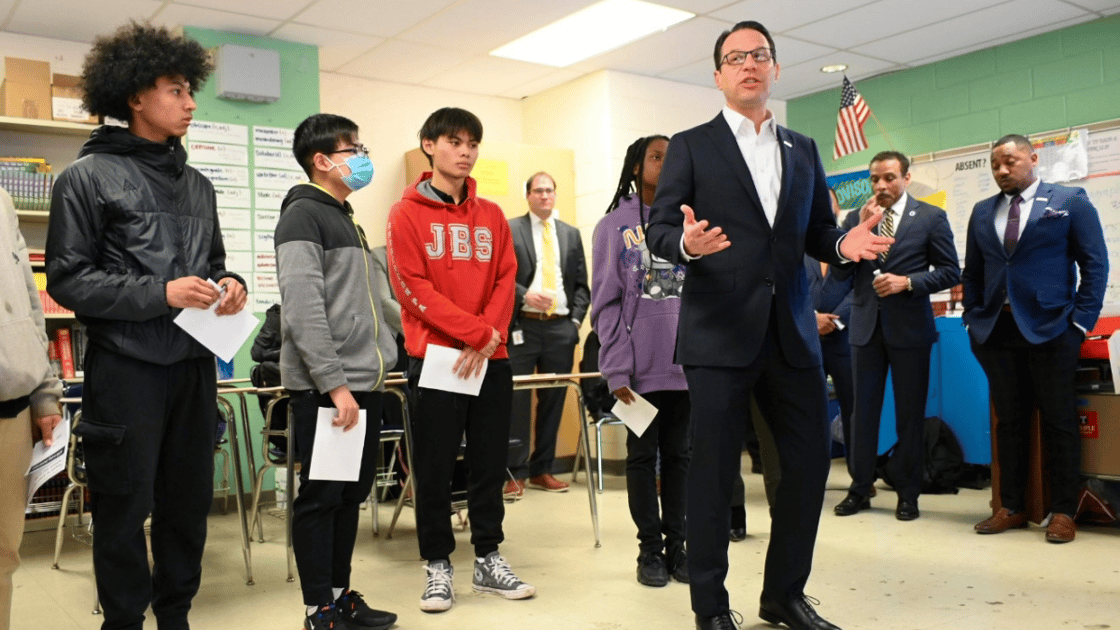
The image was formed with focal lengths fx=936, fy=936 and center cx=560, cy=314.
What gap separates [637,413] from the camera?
119 inches

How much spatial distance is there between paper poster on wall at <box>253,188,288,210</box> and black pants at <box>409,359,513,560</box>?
120 inches

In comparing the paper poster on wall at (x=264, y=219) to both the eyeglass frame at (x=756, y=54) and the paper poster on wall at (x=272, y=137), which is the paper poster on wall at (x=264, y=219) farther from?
the eyeglass frame at (x=756, y=54)

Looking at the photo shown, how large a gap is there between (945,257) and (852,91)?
2.40 metres

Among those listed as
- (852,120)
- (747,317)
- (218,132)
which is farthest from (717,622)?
(852,120)

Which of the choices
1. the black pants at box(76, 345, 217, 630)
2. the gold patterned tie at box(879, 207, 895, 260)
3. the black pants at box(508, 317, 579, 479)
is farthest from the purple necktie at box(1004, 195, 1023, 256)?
the black pants at box(76, 345, 217, 630)

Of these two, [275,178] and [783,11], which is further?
[275,178]

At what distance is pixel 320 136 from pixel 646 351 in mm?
1205

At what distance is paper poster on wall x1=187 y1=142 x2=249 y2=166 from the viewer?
17.6 feet

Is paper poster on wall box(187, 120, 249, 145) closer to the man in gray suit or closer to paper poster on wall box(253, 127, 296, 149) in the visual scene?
paper poster on wall box(253, 127, 296, 149)

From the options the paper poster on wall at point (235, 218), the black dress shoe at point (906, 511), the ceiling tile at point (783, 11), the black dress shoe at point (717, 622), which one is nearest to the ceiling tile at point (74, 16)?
the paper poster on wall at point (235, 218)

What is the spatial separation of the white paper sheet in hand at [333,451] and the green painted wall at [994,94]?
5.17m

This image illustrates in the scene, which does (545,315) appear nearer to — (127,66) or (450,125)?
(450,125)

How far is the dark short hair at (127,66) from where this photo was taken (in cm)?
208

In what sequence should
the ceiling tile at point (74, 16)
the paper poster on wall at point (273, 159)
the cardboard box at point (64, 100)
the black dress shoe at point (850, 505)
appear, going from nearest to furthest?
the black dress shoe at point (850, 505)
the ceiling tile at point (74, 16)
the cardboard box at point (64, 100)
the paper poster on wall at point (273, 159)
